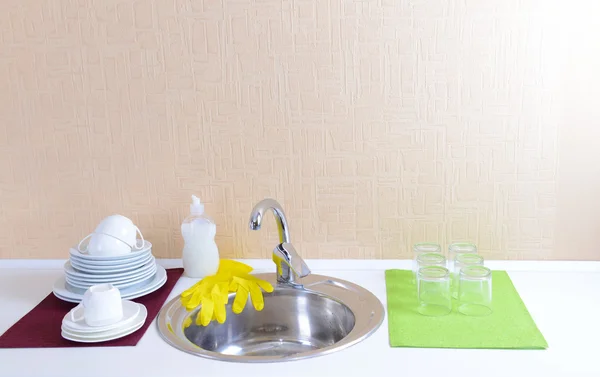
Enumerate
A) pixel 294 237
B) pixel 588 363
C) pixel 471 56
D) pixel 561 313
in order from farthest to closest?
pixel 294 237 → pixel 471 56 → pixel 561 313 → pixel 588 363

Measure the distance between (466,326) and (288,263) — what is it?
446 millimetres

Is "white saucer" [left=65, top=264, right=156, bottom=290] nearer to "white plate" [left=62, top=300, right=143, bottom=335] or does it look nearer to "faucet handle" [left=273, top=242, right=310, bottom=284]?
"white plate" [left=62, top=300, right=143, bottom=335]

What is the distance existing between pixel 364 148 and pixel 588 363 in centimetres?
73

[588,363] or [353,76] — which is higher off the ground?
[353,76]

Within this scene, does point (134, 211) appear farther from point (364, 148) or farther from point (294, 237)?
point (364, 148)

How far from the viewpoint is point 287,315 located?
64.2 inches

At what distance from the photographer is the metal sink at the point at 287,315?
5.07 ft

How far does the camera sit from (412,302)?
59.3 inches

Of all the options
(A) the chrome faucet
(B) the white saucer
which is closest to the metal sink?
(A) the chrome faucet

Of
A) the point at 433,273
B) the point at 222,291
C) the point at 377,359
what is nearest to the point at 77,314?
the point at 222,291

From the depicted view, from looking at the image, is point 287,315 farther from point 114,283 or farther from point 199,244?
point 114,283

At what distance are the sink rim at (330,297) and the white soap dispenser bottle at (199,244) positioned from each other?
128 mm

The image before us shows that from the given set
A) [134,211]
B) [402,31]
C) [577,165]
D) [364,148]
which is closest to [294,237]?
[364,148]

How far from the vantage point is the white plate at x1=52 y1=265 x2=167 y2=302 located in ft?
4.98
